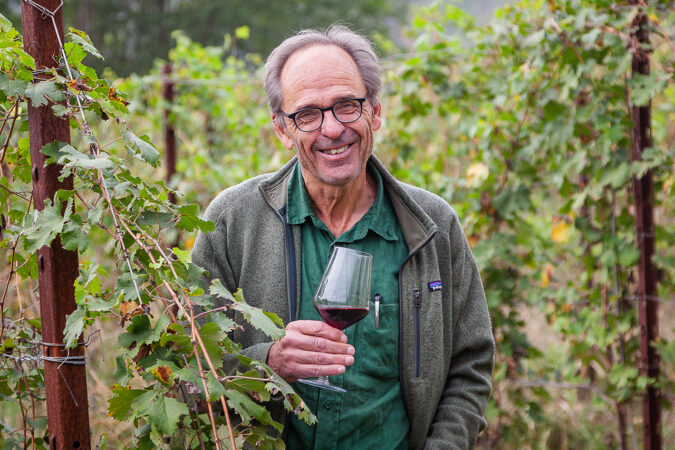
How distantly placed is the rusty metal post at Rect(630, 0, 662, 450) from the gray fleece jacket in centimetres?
139

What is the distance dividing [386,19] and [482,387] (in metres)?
Answer: 25.6

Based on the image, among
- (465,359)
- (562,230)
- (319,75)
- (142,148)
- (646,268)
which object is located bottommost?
(465,359)

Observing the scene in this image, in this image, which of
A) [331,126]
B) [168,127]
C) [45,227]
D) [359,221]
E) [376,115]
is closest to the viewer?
[45,227]

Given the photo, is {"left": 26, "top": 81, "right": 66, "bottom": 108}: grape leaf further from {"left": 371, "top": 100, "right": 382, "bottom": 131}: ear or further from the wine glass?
{"left": 371, "top": 100, "right": 382, "bottom": 131}: ear

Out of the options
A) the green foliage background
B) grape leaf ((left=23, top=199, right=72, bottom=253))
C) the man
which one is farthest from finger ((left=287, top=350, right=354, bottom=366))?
the green foliage background

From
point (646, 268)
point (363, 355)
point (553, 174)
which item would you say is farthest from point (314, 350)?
point (553, 174)

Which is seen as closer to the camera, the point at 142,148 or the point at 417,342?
the point at 142,148

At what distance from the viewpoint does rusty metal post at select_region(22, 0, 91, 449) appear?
1.53m

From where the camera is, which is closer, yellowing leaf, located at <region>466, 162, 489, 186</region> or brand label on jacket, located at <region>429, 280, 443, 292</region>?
brand label on jacket, located at <region>429, 280, 443, 292</region>

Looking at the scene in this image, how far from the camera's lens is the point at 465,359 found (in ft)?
7.33

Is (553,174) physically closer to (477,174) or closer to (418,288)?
(477,174)

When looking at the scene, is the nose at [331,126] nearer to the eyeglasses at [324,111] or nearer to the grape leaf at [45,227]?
the eyeglasses at [324,111]

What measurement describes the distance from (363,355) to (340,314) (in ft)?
1.26

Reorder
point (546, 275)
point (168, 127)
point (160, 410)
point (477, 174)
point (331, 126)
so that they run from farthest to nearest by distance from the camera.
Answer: point (168, 127), point (546, 275), point (477, 174), point (331, 126), point (160, 410)
